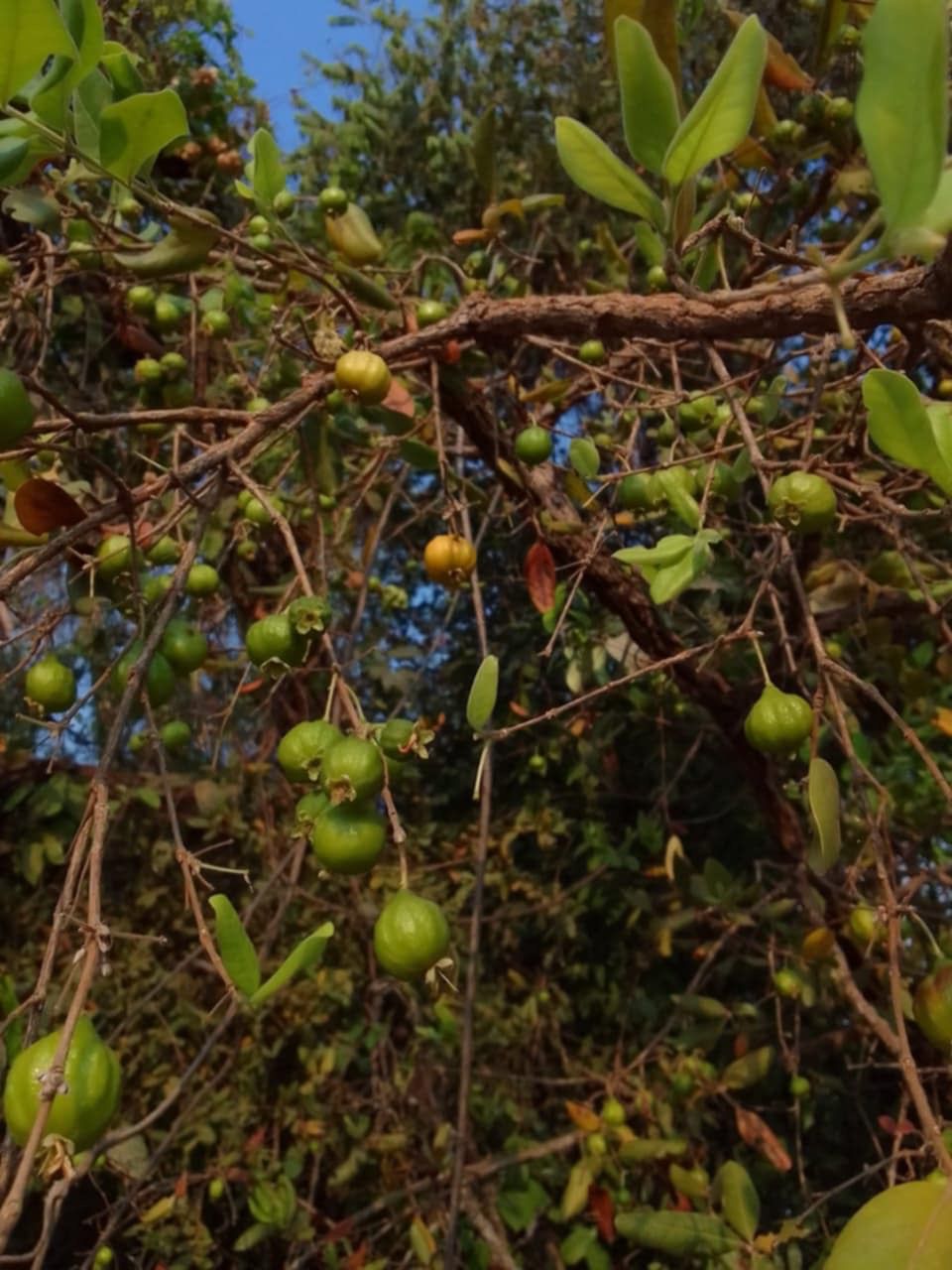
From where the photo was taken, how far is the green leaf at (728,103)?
0.66m

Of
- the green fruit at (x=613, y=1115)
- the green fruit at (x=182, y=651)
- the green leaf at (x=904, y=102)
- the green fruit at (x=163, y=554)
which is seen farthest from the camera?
the green fruit at (x=613, y=1115)

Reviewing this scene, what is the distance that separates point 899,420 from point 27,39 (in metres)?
0.74

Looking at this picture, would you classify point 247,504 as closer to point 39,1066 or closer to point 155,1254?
point 39,1066

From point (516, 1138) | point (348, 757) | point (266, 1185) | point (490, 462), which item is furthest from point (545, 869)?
point (348, 757)

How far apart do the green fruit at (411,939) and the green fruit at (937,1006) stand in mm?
528

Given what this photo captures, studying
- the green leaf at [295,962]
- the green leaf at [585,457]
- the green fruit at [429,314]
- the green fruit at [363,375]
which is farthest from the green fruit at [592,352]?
the green leaf at [295,962]

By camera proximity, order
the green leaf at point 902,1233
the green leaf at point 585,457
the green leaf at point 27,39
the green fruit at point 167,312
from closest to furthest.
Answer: the green leaf at point 902,1233 → the green leaf at point 27,39 → the green leaf at point 585,457 → the green fruit at point 167,312

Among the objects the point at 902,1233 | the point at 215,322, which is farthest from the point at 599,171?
the point at 215,322

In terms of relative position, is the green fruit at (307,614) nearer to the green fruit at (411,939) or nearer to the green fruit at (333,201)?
the green fruit at (411,939)

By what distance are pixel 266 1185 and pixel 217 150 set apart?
3.16 m

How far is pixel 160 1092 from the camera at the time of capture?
2.79m

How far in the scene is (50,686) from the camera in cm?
116

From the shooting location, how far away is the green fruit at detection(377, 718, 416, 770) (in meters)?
1.02

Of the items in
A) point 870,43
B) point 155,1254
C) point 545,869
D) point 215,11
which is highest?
point 215,11
